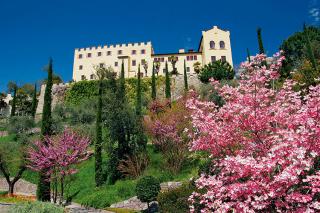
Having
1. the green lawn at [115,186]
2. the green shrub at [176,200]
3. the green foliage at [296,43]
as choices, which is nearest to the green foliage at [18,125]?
the green lawn at [115,186]

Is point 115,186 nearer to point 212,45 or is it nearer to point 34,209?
point 34,209

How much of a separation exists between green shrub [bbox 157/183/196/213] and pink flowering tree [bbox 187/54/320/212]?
0.79 meters

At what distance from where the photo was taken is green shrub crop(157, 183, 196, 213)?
9.86 metres

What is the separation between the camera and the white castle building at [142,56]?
50.8m

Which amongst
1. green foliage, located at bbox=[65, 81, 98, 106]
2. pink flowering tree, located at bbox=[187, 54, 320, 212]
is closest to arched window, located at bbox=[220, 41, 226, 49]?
green foliage, located at bbox=[65, 81, 98, 106]

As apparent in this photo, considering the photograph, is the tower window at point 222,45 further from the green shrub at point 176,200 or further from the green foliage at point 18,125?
the green shrub at point 176,200

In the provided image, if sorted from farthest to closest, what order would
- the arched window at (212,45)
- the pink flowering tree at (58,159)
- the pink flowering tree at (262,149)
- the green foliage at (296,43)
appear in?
1. the arched window at (212,45)
2. the green foliage at (296,43)
3. the pink flowering tree at (58,159)
4. the pink flowering tree at (262,149)

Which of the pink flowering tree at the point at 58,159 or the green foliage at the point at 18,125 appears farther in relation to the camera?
the green foliage at the point at 18,125

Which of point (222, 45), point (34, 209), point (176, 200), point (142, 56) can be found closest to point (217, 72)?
point (222, 45)

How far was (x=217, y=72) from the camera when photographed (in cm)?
4034

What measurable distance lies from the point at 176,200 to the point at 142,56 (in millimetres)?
45382

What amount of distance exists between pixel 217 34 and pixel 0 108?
45.1 meters

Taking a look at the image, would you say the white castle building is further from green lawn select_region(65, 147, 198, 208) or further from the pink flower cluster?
the pink flower cluster

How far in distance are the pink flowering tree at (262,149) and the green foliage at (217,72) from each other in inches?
1251
